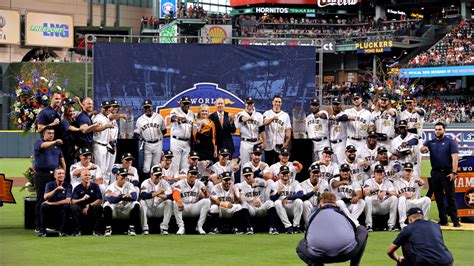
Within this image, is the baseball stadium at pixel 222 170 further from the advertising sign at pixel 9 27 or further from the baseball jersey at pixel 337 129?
the advertising sign at pixel 9 27

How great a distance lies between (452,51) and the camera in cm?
6031

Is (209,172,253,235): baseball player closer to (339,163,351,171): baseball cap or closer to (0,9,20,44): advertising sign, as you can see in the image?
(339,163,351,171): baseball cap

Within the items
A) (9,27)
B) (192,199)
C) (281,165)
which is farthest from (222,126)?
(9,27)

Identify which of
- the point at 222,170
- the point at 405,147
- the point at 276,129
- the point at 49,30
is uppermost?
the point at 49,30

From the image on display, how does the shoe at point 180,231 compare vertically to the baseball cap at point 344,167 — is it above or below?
below

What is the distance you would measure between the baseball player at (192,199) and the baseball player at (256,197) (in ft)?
2.36

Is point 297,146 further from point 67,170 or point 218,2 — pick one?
point 218,2

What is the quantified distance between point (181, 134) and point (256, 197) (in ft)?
7.95

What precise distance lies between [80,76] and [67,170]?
3578cm

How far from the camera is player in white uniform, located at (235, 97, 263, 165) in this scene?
17.7m

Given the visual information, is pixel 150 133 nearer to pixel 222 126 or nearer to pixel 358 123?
pixel 222 126

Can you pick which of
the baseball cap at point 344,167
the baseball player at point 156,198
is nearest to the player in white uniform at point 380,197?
the baseball cap at point 344,167

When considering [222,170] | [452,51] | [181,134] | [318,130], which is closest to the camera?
[222,170]

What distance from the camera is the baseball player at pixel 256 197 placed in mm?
16094
